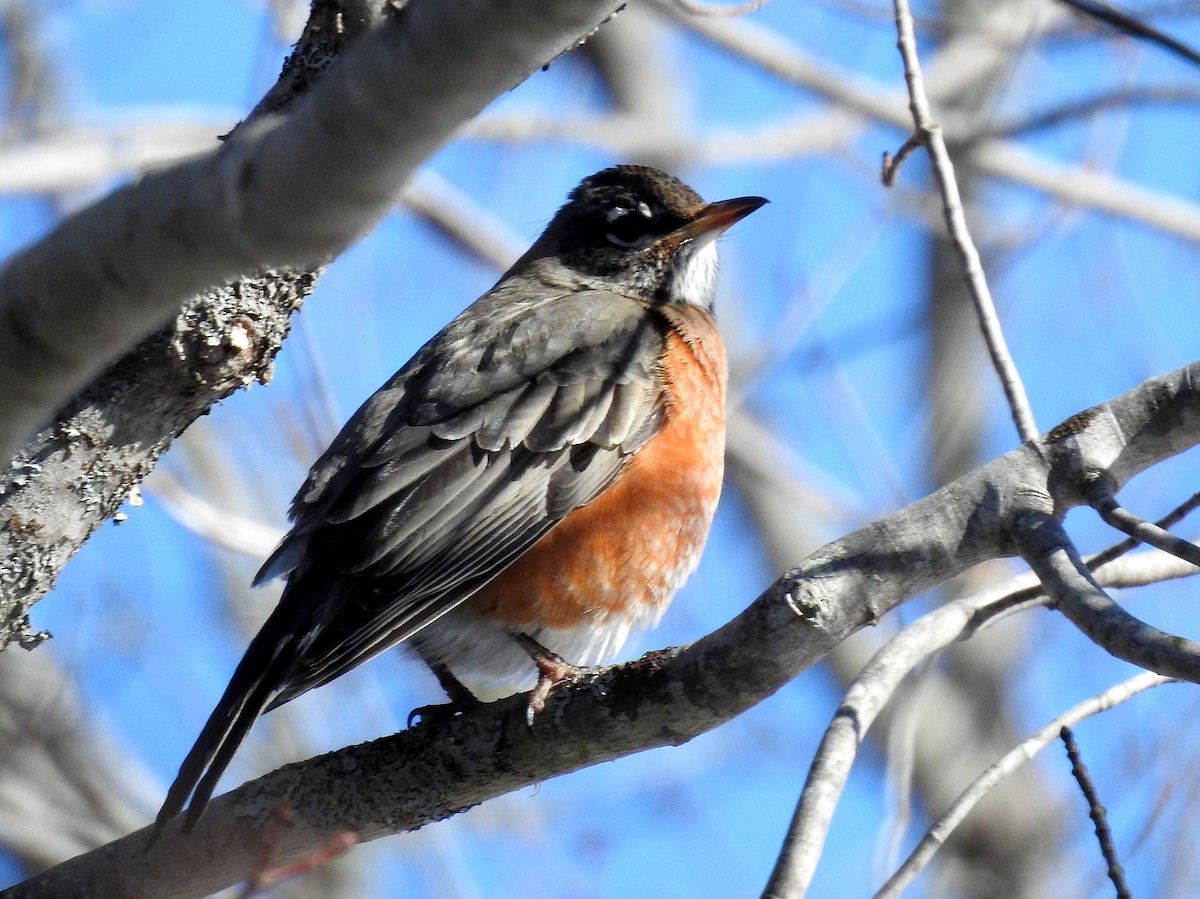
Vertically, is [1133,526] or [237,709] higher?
[237,709]

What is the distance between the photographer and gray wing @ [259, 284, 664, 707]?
3.93 meters

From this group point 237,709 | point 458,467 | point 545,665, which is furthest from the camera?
point 458,467

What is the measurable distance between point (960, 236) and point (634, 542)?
1462mm

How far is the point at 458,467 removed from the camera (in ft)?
14.4

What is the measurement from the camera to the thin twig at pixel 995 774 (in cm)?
271

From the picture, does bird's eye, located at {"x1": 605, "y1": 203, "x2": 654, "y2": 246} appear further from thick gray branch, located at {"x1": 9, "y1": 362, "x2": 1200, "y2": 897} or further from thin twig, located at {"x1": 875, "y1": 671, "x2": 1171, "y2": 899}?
thin twig, located at {"x1": 875, "y1": 671, "x2": 1171, "y2": 899}

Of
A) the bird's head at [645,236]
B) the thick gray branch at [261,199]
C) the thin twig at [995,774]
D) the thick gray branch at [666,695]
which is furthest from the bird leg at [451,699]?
the thick gray branch at [261,199]

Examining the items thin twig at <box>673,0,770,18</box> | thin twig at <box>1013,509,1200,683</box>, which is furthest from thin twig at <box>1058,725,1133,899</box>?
thin twig at <box>673,0,770,18</box>

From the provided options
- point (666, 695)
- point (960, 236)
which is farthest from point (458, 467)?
point (960, 236)

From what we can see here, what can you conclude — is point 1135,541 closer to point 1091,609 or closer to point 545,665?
point 1091,609

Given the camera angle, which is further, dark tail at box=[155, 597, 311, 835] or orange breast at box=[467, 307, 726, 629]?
orange breast at box=[467, 307, 726, 629]

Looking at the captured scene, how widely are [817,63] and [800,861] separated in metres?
6.91

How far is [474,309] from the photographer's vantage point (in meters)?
5.52

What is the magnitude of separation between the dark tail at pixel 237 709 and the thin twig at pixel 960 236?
6.53 ft
